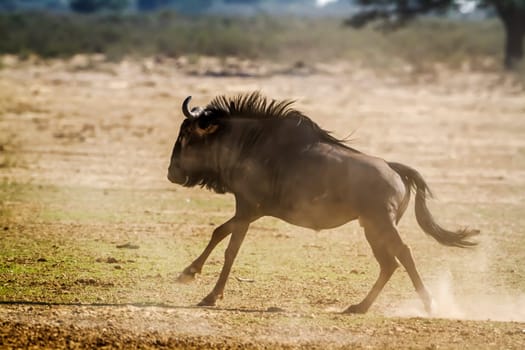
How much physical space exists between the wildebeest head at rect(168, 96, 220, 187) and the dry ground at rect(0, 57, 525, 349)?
1.01 metres

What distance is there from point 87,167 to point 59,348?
400 inches

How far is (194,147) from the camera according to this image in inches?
363

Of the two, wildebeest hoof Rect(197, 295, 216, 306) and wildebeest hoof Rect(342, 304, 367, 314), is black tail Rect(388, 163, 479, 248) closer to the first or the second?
wildebeest hoof Rect(342, 304, 367, 314)

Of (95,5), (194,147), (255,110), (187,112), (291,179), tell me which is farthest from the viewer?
(95,5)

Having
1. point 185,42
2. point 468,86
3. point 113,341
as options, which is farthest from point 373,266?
point 185,42

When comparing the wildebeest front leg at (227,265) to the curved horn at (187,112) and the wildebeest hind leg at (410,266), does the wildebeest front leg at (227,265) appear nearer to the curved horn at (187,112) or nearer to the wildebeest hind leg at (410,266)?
the curved horn at (187,112)

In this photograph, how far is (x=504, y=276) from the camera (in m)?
10.5

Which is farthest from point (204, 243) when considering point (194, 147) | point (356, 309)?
point (356, 309)

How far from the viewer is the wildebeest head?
9117 millimetres

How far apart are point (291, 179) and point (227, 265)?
898 mm

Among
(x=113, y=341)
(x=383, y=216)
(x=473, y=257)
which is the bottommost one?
(x=473, y=257)

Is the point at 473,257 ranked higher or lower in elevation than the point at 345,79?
higher

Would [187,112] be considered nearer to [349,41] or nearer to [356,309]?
[356,309]

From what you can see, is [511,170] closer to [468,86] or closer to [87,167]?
[87,167]
